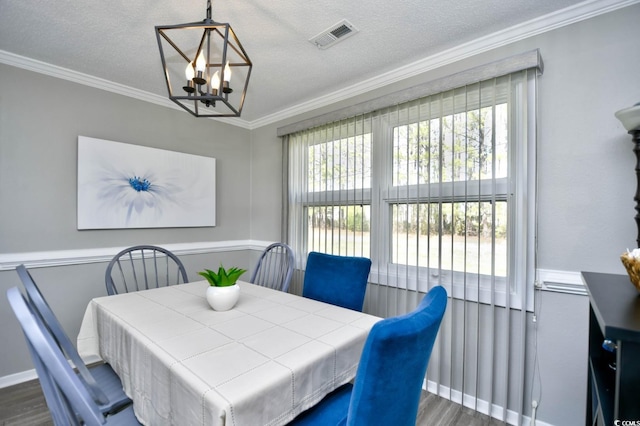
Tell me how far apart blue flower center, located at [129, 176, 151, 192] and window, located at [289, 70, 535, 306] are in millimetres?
1653

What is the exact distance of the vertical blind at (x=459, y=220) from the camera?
1722mm

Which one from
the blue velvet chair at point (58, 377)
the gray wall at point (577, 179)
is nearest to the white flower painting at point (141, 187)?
the blue velvet chair at point (58, 377)

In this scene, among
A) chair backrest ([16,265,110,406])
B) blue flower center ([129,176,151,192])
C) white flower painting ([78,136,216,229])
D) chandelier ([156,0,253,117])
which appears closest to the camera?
chair backrest ([16,265,110,406])

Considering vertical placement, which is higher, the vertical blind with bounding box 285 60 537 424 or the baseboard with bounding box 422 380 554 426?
the vertical blind with bounding box 285 60 537 424

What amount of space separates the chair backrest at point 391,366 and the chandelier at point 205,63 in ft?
3.53

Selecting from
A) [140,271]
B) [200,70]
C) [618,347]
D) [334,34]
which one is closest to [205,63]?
[200,70]

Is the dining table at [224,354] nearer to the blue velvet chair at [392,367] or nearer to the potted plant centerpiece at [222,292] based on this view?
the potted plant centerpiece at [222,292]

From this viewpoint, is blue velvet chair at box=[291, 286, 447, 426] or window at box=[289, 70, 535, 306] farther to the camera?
window at box=[289, 70, 535, 306]

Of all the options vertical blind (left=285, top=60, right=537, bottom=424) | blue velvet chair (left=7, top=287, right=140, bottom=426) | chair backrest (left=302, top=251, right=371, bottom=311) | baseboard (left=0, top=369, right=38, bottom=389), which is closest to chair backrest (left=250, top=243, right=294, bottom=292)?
chair backrest (left=302, top=251, right=371, bottom=311)

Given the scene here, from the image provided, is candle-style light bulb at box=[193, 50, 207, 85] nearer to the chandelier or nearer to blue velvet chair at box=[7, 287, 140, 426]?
the chandelier

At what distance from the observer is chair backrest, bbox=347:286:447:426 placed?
70 centimetres

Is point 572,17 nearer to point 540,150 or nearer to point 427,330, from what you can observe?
point 540,150

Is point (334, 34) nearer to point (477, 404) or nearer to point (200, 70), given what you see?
point (200, 70)

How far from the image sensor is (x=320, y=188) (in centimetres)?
278
